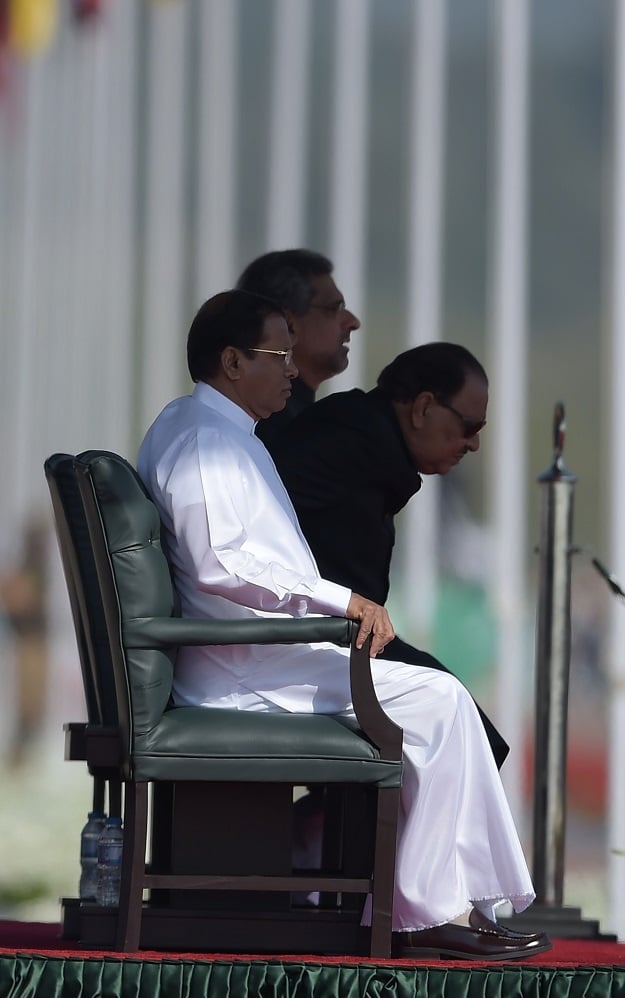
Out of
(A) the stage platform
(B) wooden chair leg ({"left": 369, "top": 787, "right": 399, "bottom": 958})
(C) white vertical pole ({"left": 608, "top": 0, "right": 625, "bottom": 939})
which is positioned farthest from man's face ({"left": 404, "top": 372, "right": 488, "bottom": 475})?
(C) white vertical pole ({"left": 608, "top": 0, "right": 625, "bottom": 939})

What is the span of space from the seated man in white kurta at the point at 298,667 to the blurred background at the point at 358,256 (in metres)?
7.59

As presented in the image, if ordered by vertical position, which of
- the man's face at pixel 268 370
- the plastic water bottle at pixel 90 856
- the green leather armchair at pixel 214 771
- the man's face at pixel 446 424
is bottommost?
the plastic water bottle at pixel 90 856

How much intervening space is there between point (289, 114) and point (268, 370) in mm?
8875

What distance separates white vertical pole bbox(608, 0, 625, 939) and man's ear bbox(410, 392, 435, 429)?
6.95 m

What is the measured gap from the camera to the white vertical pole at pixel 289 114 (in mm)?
11312

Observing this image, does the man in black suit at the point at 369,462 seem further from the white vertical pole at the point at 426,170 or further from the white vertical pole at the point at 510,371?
the white vertical pole at the point at 426,170

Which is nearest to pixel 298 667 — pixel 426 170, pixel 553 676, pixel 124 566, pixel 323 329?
pixel 124 566

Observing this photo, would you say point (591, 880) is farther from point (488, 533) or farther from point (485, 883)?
point (485, 883)

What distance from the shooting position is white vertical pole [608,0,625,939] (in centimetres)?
1036

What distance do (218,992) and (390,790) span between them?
415 mm

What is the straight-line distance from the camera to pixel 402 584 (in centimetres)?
1082

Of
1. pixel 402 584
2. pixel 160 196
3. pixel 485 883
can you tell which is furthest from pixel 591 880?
pixel 485 883

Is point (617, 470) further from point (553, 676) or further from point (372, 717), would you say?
point (372, 717)

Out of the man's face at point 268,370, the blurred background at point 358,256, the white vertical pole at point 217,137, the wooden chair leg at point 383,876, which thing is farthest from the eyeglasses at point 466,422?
the white vertical pole at point 217,137
